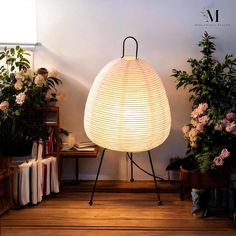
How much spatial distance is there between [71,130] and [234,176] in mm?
1724

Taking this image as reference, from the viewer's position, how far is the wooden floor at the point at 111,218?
2.63 metres

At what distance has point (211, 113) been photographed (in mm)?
3172

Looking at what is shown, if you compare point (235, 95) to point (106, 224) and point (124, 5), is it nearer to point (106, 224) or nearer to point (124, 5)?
point (124, 5)

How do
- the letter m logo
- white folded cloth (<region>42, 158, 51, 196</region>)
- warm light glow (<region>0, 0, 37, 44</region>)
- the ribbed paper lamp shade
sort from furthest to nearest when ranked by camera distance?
warm light glow (<region>0, 0, 37, 44</region>), the letter m logo, white folded cloth (<region>42, 158, 51, 196</region>), the ribbed paper lamp shade

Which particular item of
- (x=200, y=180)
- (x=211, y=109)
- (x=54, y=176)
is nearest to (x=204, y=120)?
(x=211, y=109)

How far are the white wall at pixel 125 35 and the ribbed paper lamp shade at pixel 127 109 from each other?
897 millimetres

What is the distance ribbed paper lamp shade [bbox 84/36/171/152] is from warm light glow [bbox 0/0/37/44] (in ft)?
4.34

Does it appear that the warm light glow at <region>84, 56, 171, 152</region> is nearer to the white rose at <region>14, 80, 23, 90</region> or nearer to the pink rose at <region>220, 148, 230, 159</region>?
the pink rose at <region>220, 148, 230, 159</region>

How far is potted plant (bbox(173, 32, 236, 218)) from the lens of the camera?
3012mm

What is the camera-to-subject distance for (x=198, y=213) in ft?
9.55

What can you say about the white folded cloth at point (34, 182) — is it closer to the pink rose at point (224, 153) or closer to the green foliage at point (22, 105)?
the green foliage at point (22, 105)

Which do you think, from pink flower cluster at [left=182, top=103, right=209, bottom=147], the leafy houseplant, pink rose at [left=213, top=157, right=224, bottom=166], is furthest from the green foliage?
pink rose at [left=213, top=157, right=224, bottom=166]

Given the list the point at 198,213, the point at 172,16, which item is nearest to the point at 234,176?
the point at 198,213

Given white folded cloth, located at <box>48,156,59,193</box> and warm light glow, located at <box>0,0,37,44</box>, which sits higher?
warm light glow, located at <box>0,0,37,44</box>
